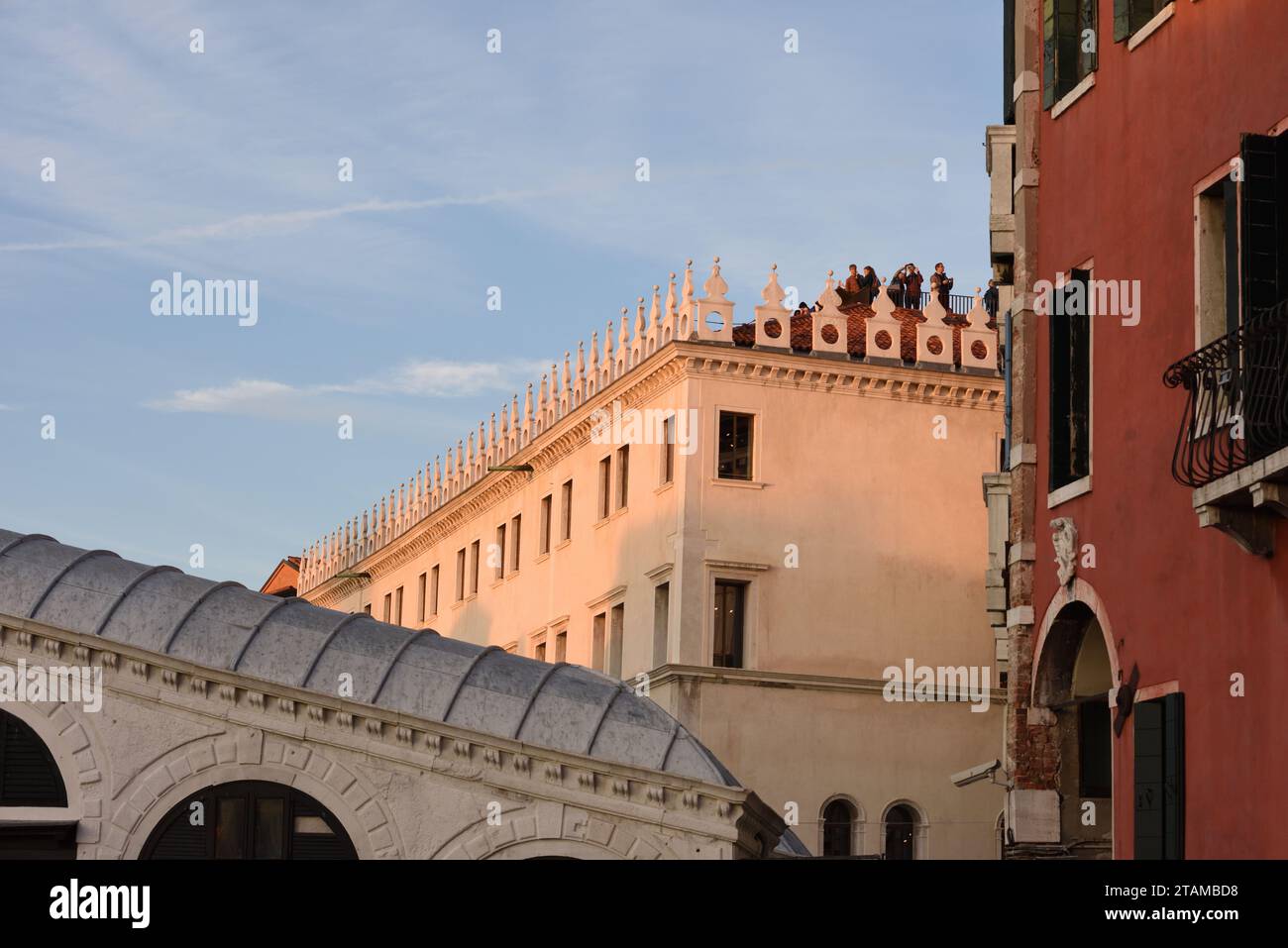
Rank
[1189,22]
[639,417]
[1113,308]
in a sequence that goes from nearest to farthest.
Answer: [1189,22], [1113,308], [639,417]

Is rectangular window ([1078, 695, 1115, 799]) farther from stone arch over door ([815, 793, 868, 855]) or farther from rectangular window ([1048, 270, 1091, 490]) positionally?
stone arch over door ([815, 793, 868, 855])

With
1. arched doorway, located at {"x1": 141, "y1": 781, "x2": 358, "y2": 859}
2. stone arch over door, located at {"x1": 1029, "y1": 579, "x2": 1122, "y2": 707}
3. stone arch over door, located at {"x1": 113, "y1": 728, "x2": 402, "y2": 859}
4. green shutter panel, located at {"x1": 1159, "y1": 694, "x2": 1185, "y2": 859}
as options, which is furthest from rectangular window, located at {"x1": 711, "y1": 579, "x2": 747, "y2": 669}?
green shutter panel, located at {"x1": 1159, "y1": 694, "x2": 1185, "y2": 859}

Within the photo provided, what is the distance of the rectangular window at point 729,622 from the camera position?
50875 mm

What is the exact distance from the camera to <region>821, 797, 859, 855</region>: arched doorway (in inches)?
1961

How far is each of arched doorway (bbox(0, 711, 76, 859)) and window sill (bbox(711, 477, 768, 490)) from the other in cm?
2788

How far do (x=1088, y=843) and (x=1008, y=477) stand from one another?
4.22m

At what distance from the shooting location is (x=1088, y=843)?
24.8 metres

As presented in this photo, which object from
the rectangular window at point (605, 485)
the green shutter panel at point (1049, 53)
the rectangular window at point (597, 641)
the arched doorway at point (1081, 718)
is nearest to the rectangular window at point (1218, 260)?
the green shutter panel at point (1049, 53)

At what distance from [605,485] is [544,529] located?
4.67m

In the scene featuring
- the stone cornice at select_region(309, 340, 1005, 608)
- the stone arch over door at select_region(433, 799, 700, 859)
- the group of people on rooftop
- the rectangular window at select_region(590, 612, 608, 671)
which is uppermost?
the group of people on rooftop
